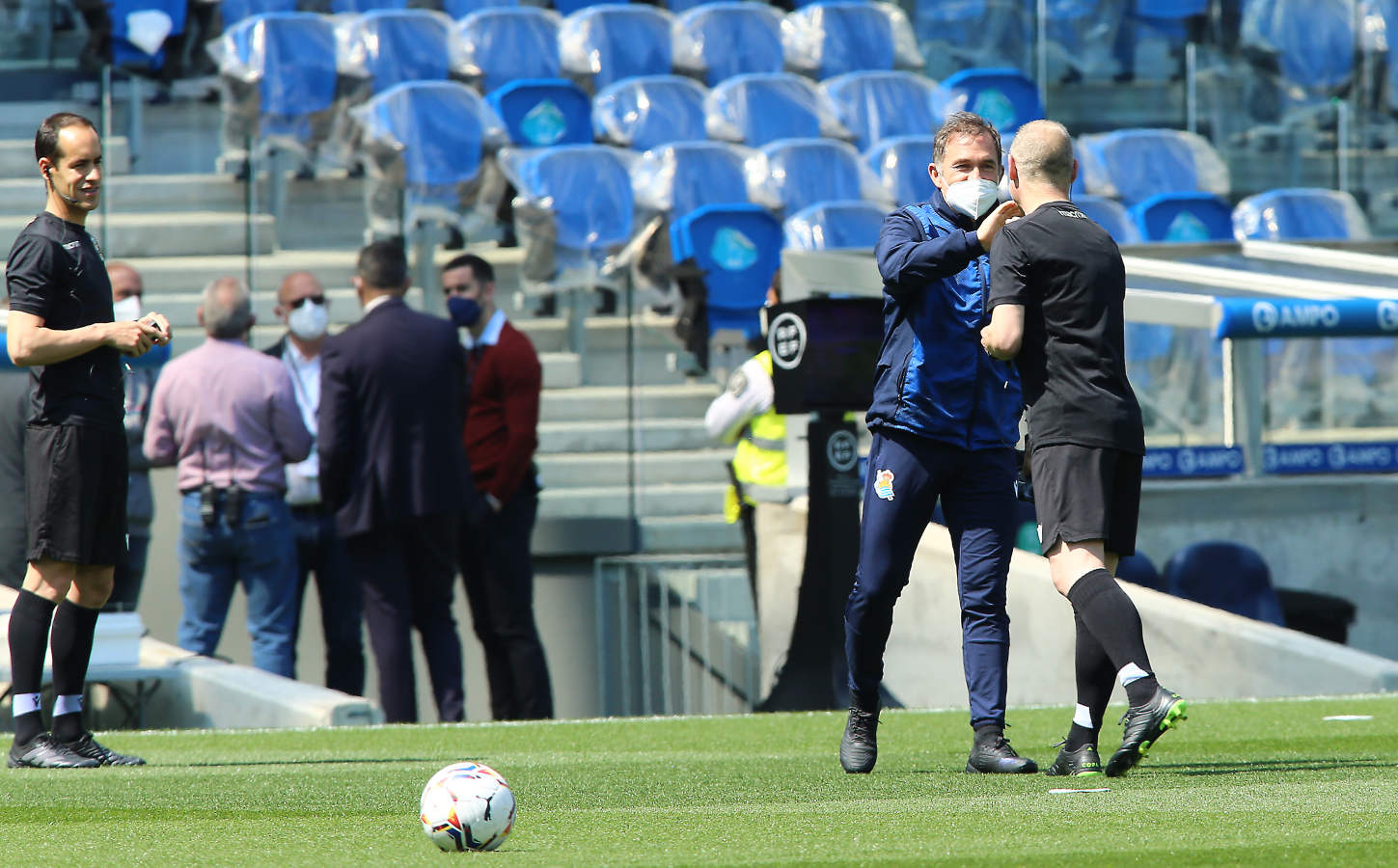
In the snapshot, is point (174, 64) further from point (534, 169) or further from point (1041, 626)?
point (1041, 626)

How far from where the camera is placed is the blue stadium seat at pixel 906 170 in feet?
48.6

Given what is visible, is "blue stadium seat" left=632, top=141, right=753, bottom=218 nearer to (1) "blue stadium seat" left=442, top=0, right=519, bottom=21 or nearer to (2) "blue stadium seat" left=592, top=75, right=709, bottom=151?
(2) "blue stadium seat" left=592, top=75, right=709, bottom=151

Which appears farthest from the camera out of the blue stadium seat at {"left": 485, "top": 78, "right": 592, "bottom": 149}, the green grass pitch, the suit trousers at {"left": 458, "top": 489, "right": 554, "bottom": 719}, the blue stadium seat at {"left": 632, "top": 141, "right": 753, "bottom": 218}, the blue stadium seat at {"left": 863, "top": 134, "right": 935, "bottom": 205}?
the blue stadium seat at {"left": 485, "top": 78, "right": 592, "bottom": 149}

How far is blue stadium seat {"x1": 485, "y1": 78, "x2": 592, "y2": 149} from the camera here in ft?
49.2

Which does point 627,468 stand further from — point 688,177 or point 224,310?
point 688,177

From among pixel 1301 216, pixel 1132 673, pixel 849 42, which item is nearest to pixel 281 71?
pixel 849 42

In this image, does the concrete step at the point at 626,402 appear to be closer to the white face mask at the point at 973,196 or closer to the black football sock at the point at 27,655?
the black football sock at the point at 27,655

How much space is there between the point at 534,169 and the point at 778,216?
6.36 feet

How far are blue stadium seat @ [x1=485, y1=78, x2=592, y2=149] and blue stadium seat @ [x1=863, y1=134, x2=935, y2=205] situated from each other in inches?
89.3

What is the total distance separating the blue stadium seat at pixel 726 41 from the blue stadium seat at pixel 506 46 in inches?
51.2

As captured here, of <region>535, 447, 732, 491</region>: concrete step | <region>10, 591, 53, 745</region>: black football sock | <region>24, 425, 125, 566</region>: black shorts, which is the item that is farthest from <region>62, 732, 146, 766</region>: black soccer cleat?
<region>535, 447, 732, 491</region>: concrete step

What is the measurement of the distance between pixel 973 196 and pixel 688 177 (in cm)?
922

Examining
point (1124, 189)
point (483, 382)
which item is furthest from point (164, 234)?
point (1124, 189)

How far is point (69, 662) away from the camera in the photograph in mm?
5559
